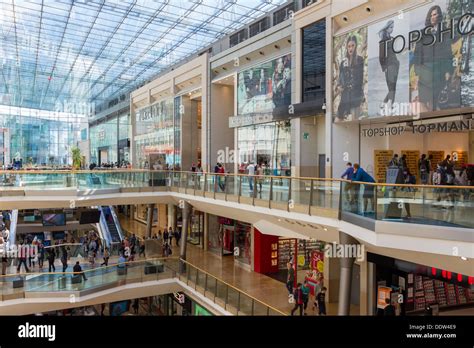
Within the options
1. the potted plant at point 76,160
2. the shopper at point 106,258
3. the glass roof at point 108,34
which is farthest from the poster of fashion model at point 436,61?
the potted plant at point 76,160

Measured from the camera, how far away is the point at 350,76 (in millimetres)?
14164

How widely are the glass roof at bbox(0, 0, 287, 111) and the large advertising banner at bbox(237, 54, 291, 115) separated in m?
3.69

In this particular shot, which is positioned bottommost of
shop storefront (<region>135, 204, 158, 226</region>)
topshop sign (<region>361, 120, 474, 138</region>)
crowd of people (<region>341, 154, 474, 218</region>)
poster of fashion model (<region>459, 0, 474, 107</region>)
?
shop storefront (<region>135, 204, 158, 226</region>)

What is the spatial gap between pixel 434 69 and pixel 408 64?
3.30 ft

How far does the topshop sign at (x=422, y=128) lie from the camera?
11.5 metres

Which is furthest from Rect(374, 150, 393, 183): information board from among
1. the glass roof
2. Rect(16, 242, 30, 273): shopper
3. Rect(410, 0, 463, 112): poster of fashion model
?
Rect(16, 242, 30, 273): shopper

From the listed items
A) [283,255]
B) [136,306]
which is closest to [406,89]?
[283,255]

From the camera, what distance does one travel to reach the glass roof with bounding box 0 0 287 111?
21328 millimetres

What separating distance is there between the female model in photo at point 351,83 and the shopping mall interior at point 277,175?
0.06 metres

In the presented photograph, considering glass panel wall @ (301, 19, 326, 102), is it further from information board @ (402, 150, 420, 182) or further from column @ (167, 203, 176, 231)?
column @ (167, 203, 176, 231)

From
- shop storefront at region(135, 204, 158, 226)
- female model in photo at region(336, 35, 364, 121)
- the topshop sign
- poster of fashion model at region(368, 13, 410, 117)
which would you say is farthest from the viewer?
shop storefront at region(135, 204, 158, 226)

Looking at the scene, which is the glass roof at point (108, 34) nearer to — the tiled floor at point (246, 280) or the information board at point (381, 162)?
the information board at point (381, 162)

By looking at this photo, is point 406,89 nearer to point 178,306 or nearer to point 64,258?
point 178,306
